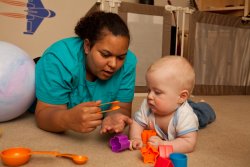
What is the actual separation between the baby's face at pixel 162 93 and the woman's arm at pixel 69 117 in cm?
17

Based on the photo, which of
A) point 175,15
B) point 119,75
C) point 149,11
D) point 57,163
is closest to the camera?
point 57,163

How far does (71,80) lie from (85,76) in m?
0.06

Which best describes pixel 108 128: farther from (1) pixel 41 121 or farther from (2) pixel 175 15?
(2) pixel 175 15

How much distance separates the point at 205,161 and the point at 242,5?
2.20 metres

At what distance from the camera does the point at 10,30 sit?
211cm

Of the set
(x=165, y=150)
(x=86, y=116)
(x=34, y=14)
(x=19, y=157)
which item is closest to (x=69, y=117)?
(x=86, y=116)

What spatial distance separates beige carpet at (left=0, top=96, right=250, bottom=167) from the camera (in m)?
0.73

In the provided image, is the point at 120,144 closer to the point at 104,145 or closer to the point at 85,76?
the point at 104,145

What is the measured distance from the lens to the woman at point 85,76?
84 centimetres

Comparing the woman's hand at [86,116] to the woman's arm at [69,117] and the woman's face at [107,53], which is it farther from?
the woman's face at [107,53]

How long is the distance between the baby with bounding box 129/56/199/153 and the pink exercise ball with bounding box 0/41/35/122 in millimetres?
435

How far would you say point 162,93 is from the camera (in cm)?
83

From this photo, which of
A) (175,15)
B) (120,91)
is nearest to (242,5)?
(175,15)

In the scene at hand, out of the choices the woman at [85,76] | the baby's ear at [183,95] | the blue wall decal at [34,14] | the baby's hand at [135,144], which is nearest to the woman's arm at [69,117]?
the woman at [85,76]
